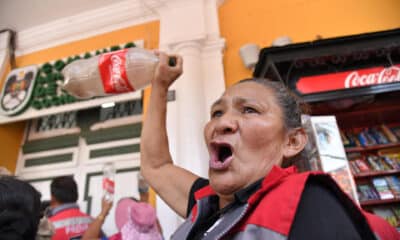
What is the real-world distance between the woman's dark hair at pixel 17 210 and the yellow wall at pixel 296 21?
2.27 meters

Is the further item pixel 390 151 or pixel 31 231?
pixel 390 151

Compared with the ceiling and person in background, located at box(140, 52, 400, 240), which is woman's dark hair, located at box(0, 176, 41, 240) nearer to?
person in background, located at box(140, 52, 400, 240)

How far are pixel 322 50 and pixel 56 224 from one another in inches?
96.4

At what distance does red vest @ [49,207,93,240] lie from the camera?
180 cm

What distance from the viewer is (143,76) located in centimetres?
126

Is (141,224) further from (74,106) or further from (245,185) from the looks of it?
(74,106)

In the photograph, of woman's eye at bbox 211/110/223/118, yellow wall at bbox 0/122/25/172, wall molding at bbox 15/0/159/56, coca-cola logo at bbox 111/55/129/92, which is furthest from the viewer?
yellow wall at bbox 0/122/25/172

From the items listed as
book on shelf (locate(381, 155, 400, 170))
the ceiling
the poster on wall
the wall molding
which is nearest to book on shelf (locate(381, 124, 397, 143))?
book on shelf (locate(381, 155, 400, 170))

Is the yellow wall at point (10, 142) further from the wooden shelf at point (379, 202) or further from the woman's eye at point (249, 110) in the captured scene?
the wooden shelf at point (379, 202)

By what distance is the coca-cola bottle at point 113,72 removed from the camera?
3.67 feet

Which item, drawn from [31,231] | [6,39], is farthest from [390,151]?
[6,39]

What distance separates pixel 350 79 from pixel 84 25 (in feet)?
11.4

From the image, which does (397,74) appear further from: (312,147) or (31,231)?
(31,231)

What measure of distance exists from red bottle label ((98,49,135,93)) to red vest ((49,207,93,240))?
128cm
